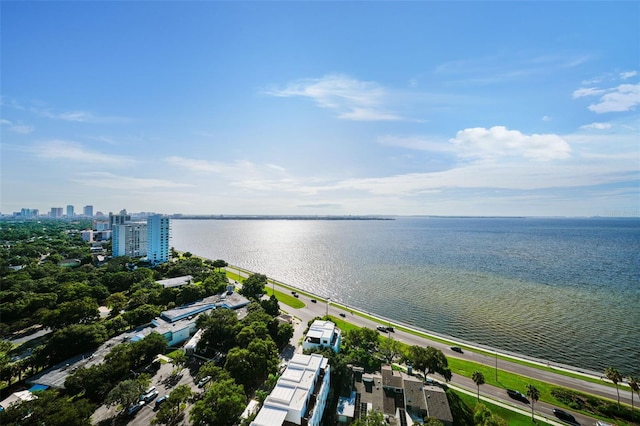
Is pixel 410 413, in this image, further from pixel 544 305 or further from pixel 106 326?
pixel 544 305

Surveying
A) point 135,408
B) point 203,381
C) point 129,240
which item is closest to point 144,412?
point 135,408

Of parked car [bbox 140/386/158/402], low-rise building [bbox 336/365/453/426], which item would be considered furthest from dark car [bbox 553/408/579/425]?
parked car [bbox 140/386/158/402]

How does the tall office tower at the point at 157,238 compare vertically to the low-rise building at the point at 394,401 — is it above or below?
above

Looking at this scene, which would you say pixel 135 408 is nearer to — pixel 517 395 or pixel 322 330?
pixel 322 330

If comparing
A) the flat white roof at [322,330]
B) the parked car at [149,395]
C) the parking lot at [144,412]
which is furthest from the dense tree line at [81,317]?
the flat white roof at [322,330]

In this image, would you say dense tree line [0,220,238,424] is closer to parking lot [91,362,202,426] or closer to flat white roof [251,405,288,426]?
parking lot [91,362,202,426]

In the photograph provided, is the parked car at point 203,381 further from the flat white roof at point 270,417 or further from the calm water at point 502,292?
the calm water at point 502,292
